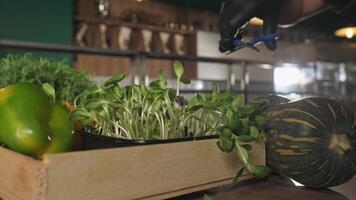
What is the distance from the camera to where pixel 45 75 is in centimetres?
79

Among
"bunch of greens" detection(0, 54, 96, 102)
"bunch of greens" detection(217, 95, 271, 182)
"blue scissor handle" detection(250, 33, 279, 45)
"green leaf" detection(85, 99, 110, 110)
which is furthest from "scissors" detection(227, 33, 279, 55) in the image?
"bunch of greens" detection(0, 54, 96, 102)

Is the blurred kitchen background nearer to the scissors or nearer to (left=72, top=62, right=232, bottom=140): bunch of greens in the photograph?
the scissors

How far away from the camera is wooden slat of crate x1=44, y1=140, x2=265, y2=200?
0.31 metres

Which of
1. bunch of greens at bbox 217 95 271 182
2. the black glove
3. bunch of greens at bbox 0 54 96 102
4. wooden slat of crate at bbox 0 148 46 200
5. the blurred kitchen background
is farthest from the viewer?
the blurred kitchen background

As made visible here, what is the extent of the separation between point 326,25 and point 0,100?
144cm

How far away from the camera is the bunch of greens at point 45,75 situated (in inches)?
30.6

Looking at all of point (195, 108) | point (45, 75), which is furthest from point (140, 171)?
point (45, 75)

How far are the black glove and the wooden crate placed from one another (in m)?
0.23

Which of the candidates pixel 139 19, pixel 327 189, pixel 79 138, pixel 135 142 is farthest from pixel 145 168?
pixel 139 19

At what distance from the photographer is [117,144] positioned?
1.26ft

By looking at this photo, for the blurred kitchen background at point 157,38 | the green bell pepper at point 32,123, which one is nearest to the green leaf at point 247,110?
the green bell pepper at point 32,123

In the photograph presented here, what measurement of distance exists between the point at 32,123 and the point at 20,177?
7 cm

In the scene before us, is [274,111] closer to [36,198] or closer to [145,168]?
[145,168]

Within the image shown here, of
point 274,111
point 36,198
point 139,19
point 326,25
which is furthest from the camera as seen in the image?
point 139,19
